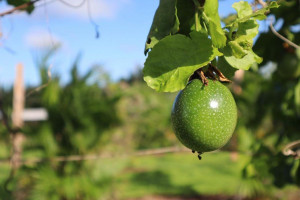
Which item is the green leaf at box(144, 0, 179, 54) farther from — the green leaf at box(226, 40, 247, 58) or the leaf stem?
the green leaf at box(226, 40, 247, 58)

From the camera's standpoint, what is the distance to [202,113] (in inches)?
43.2

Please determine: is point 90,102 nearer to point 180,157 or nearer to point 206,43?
point 206,43

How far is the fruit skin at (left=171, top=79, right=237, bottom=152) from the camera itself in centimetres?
108

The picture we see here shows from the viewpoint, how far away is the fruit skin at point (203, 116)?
1.08 meters

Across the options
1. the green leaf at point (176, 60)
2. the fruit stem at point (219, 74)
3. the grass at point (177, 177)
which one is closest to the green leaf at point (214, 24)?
the green leaf at point (176, 60)

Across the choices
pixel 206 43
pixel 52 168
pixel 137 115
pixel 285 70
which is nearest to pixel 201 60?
pixel 206 43

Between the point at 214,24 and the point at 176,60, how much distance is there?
15cm

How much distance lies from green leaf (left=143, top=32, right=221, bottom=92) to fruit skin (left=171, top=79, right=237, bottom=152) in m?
0.17

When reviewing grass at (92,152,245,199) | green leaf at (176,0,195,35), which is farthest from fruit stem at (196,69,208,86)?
grass at (92,152,245,199)

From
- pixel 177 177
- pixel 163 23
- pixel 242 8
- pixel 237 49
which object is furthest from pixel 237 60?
pixel 177 177

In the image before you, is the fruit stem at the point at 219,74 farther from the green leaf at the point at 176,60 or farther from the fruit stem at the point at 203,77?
the green leaf at the point at 176,60

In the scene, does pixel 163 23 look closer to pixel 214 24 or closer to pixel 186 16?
pixel 186 16

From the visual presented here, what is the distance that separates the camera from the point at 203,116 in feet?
3.60

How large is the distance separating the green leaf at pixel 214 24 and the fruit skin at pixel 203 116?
187 mm
